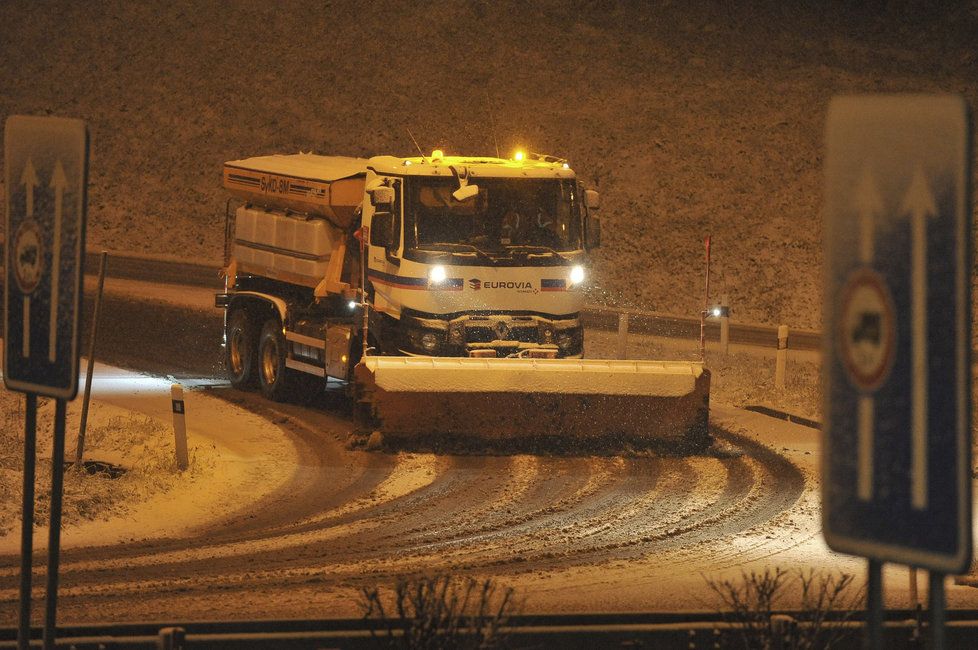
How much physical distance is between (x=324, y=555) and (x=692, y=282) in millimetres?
23089

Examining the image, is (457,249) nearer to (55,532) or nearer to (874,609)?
(55,532)

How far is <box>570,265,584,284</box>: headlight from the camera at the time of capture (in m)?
17.0

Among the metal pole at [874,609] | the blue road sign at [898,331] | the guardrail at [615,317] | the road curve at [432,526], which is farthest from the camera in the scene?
the guardrail at [615,317]

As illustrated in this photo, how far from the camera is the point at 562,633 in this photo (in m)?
6.70

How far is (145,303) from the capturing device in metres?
28.7

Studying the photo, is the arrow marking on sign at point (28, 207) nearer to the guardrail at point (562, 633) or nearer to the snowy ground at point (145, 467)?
the guardrail at point (562, 633)

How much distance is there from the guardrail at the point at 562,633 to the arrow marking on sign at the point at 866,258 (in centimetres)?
283

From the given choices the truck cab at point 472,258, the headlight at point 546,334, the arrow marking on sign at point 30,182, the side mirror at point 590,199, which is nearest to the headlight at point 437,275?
the truck cab at point 472,258

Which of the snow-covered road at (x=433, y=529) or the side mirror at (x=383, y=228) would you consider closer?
the snow-covered road at (x=433, y=529)

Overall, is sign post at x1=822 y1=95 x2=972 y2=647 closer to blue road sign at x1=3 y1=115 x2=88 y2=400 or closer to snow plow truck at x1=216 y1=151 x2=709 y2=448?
blue road sign at x1=3 y1=115 x2=88 y2=400

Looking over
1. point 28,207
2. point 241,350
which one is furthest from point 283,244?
point 28,207

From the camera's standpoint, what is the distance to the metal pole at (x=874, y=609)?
12.1 feet

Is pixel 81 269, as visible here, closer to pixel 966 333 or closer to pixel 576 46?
pixel 966 333

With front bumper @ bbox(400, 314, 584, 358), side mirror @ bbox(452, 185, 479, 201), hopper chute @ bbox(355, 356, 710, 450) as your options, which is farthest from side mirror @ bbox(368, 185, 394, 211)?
hopper chute @ bbox(355, 356, 710, 450)
